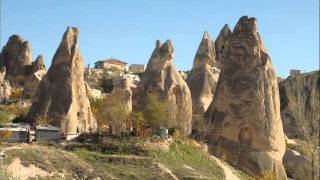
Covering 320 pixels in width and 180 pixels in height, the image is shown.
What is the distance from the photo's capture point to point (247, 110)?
31391 mm

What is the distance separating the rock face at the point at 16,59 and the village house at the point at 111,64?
3722cm

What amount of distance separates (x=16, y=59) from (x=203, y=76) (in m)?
19.2

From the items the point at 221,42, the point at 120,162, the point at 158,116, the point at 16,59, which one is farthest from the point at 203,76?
the point at 120,162

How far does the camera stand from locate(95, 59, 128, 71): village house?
96150 millimetres

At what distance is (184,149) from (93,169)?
19.6ft

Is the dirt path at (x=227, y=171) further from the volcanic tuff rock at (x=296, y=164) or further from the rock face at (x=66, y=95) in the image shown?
the rock face at (x=66, y=95)

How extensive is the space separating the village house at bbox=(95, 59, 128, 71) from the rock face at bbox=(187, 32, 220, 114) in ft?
152

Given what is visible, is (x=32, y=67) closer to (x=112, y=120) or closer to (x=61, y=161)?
(x=112, y=120)

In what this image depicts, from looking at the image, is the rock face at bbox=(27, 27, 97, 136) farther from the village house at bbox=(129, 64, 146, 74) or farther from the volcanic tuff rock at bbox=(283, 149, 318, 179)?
the village house at bbox=(129, 64, 146, 74)

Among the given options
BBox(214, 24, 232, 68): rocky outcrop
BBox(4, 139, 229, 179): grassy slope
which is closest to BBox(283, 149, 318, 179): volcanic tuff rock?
BBox(4, 139, 229, 179): grassy slope

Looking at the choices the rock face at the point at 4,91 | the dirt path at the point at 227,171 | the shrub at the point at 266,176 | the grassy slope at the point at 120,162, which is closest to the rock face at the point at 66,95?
the grassy slope at the point at 120,162

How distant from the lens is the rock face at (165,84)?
1476 inches

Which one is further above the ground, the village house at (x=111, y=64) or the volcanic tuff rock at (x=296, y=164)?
the village house at (x=111, y=64)

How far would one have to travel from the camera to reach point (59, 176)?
2312cm
